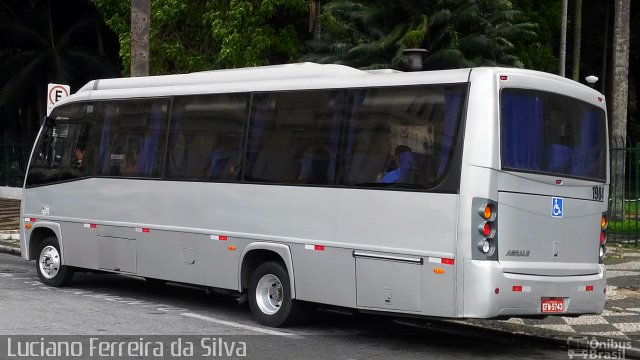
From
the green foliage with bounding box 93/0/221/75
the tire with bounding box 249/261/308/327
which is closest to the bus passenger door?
the tire with bounding box 249/261/308/327

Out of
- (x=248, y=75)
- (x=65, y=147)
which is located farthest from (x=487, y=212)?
(x=65, y=147)

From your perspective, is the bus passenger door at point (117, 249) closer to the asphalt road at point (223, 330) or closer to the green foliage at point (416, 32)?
the asphalt road at point (223, 330)

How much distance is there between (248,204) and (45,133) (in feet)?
14.7

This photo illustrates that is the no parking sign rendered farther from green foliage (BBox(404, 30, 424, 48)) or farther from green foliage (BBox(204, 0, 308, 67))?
green foliage (BBox(404, 30, 424, 48))

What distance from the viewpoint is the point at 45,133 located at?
14484 millimetres

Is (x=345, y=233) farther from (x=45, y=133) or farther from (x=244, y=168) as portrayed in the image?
(x=45, y=133)

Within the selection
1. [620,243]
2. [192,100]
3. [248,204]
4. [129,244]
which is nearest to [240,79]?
[192,100]

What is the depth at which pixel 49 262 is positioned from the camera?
1425 centimetres

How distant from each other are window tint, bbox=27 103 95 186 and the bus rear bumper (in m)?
6.44

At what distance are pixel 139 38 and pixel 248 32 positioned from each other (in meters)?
6.17

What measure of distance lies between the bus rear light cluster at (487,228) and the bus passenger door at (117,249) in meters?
5.31

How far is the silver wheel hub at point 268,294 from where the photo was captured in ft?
36.9

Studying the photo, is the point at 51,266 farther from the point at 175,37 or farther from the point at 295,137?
the point at 175,37

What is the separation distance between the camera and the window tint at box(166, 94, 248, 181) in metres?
11.7
